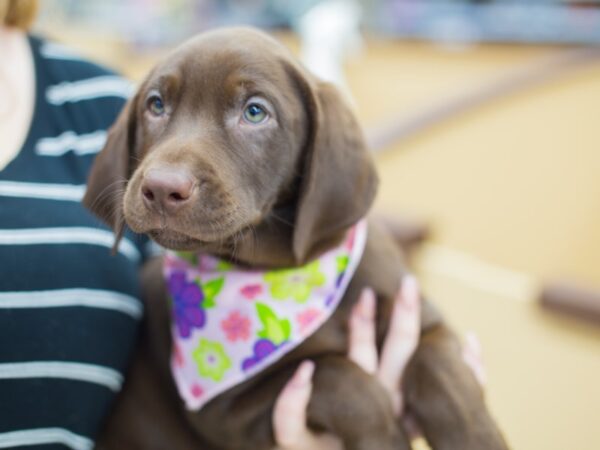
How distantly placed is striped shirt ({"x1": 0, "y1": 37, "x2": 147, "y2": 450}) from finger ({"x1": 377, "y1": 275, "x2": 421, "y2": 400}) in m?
0.59

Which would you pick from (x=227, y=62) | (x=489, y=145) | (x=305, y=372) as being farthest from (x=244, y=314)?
(x=489, y=145)

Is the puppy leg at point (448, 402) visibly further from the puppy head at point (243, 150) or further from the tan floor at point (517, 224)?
the tan floor at point (517, 224)

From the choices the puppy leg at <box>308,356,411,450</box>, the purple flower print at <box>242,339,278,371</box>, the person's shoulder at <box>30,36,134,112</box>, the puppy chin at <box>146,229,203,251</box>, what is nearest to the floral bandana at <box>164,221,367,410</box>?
the purple flower print at <box>242,339,278,371</box>

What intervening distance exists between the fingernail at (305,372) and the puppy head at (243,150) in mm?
223

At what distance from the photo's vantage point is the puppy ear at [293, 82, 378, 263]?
1503 millimetres

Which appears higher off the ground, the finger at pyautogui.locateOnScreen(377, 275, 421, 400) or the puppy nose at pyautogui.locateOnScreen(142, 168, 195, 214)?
the puppy nose at pyautogui.locateOnScreen(142, 168, 195, 214)

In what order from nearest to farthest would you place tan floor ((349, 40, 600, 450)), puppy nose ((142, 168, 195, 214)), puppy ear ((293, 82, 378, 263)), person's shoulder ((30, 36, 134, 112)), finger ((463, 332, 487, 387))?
puppy nose ((142, 168, 195, 214)) < puppy ear ((293, 82, 378, 263)) < finger ((463, 332, 487, 387)) < person's shoulder ((30, 36, 134, 112)) < tan floor ((349, 40, 600, 450))

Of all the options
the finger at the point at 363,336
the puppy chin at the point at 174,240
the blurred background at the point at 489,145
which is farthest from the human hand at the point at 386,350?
the blurred background at the point at 489,145

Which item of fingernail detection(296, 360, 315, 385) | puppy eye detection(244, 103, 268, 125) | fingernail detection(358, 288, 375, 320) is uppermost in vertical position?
puppy eye detection(244, 103, 268, 125)

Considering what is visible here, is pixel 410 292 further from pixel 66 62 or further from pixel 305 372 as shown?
pixel 66 62

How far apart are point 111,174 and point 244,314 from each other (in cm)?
43

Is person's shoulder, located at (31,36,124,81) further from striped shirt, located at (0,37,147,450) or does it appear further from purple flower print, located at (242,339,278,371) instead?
purple flower print, located at (242,339,278,371)

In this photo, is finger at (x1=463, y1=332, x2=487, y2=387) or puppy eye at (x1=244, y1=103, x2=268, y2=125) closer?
puppy eye at (x1=244, y1=103, x2=268, y2=125)

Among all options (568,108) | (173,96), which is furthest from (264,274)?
(568,108)
